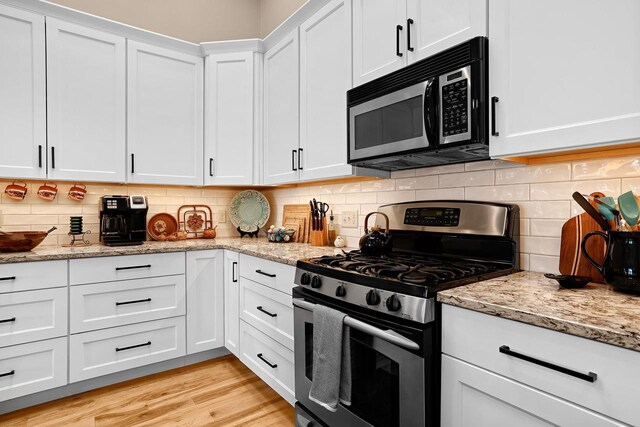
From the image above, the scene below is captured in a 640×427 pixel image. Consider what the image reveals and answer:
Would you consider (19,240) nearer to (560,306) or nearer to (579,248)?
(560,306)

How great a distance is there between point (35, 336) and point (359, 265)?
1952 mm

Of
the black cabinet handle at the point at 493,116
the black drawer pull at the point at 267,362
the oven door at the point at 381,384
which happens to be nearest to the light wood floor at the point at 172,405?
the black drawer pull at the point at 267,362

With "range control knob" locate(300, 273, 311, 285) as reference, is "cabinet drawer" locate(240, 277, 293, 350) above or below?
below

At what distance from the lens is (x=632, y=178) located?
1.27 meters

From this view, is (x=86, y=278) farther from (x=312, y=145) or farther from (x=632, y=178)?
(x=632, y=178)

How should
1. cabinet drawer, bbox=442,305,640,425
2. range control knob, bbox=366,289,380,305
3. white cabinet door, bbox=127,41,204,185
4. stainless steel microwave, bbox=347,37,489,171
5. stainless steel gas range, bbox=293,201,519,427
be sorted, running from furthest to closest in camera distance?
white cabinet door, bbox=127,41,204,185 < stainless steel microwave, bbox=347,37,489,171 < range control knob, bbox=366,289,380,305 < stainless steel gas range, bbox=293,201,519,427 < cabinet drawer, bbox=442,305,640,425

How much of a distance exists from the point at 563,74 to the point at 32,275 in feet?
8.87

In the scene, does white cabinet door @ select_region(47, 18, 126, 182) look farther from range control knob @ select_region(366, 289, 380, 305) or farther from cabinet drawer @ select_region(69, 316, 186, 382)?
range control knob @ select_region(366, 289, 380, 305)

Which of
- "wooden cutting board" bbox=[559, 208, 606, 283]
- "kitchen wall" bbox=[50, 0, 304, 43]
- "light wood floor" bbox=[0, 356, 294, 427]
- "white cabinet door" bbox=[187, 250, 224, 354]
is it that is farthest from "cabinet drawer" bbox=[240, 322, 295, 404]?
"kitchen wall" bbox=[50, 0, 304, 43]

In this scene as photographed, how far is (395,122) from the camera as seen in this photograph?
1.69m

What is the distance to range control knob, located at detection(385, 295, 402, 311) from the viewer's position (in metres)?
1.20

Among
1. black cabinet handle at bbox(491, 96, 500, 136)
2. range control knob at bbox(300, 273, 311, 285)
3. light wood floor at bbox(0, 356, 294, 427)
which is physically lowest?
light wood floor at bbox(0, 356, 294, 427)

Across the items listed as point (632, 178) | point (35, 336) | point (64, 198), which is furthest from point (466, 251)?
point (64, 198)

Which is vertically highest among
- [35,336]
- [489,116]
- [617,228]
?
[489,116]
